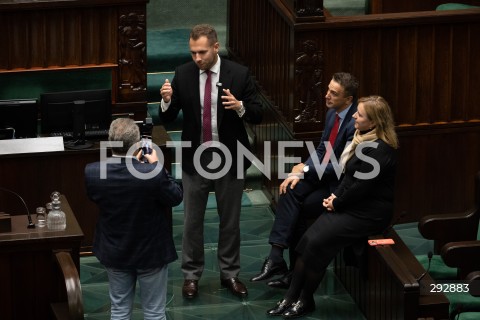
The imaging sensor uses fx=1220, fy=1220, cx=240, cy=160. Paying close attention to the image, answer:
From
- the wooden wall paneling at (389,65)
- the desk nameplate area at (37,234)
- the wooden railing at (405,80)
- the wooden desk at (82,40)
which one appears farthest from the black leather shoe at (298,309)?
the wooden desk at (82,40)

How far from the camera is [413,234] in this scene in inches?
312

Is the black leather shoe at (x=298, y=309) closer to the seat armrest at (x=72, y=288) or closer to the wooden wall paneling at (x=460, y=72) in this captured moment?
the seat armrest at (x=72, y=288)

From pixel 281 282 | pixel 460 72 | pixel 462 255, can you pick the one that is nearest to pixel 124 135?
pixel 281 282

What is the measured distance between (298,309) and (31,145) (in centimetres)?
195

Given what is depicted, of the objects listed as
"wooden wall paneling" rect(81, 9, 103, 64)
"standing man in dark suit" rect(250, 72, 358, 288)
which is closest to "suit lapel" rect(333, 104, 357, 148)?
"standing man in dark suit" rect(250, 72, 358, 288)

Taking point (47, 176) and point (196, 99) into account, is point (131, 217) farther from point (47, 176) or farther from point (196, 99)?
point (47, 176)

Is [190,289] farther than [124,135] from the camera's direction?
Yes

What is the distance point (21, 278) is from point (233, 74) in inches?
66.6

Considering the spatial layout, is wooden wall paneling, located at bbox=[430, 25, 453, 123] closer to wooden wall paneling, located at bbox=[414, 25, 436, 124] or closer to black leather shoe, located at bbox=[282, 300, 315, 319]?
wooden wall paneling, located at bbox=[414, 25, 436, 124]

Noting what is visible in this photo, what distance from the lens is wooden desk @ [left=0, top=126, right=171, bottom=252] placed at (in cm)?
736

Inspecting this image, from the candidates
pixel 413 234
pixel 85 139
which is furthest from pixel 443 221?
pixel 85 139

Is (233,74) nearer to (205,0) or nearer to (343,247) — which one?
(343,247)

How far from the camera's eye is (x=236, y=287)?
7031 mm

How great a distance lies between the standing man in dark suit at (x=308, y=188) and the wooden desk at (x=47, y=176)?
3.00ft
